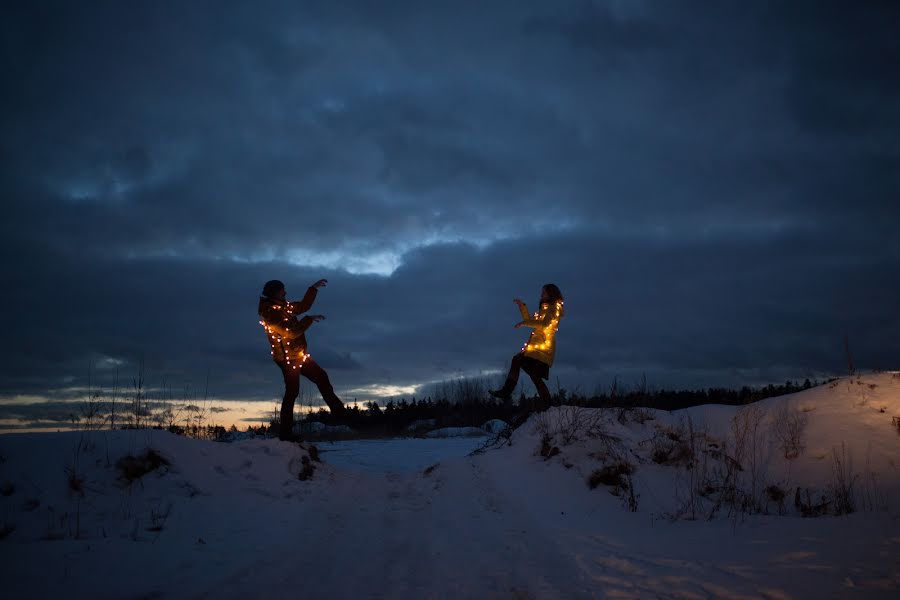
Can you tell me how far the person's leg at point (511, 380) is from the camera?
353 inches

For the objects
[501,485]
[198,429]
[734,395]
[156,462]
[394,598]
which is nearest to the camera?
[394,598]

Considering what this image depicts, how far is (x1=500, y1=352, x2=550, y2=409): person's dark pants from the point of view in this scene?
923 centimetres

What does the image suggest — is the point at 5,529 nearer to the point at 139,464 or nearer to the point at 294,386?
the point at 139,464

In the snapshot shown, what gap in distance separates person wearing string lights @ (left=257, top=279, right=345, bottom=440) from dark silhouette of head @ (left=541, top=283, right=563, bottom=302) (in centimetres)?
434

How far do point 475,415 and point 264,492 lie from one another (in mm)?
17337

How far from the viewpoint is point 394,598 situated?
3004 millimetres

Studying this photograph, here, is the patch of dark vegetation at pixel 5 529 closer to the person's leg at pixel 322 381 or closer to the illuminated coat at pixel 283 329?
the illuminated coat at pixel 283 329

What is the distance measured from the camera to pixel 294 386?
8234 millimetres

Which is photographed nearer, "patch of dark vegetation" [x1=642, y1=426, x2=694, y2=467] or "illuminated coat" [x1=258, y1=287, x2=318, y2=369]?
"patch of dark vegetation" [x1=642, y1=426, x2=694, y2=467]

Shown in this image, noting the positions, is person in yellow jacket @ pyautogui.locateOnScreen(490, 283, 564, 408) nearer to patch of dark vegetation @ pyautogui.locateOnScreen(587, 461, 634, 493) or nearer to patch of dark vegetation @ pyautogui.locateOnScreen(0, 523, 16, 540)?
patch of dark vegetation @ pyautogui.locateOnScreen(587, 461, 634, 493)

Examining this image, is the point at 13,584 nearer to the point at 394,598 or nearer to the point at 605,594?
the point at 394,598

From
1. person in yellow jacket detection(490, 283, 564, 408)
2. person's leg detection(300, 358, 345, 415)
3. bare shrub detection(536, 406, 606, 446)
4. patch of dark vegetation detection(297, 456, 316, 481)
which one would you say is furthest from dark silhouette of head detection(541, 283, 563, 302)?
patch of dark vegetation detection(297, 456, 316, 481)

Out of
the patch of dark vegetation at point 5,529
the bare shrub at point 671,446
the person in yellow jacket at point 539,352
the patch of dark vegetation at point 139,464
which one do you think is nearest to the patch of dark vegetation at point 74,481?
the patch of dark vegetation at point 139,464

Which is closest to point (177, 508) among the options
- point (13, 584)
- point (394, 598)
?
point (13, 584)
